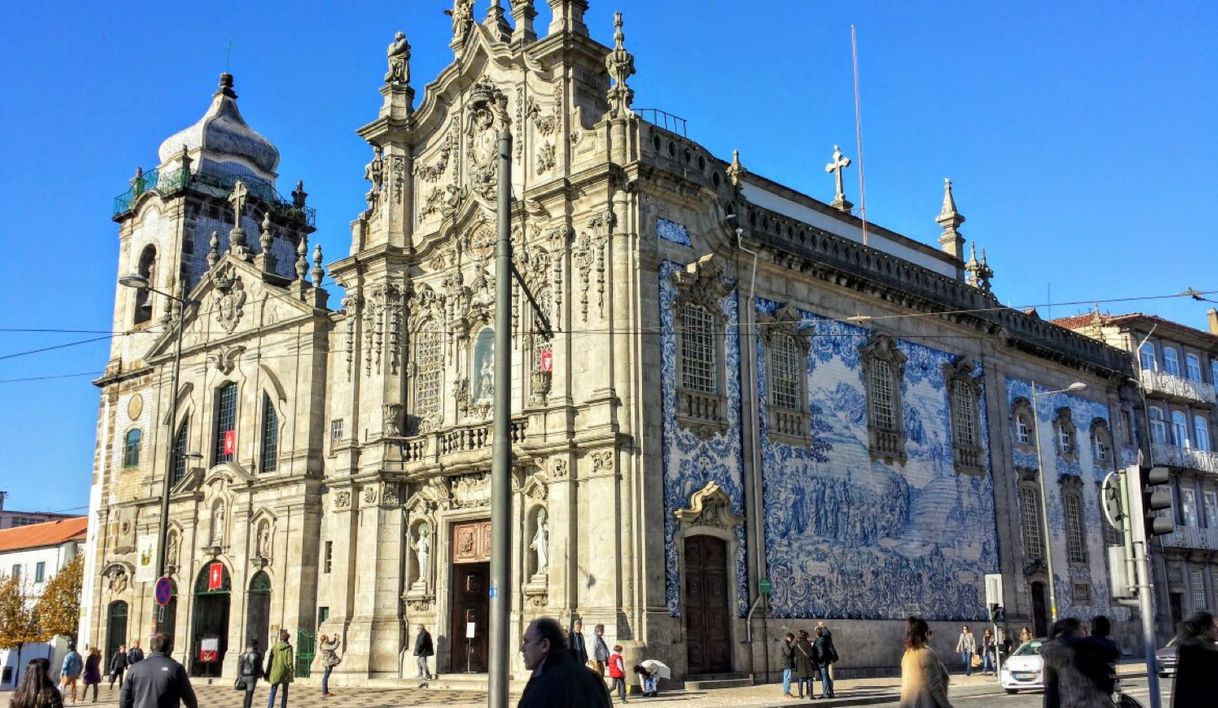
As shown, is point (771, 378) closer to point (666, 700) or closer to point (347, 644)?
point (666, 700)

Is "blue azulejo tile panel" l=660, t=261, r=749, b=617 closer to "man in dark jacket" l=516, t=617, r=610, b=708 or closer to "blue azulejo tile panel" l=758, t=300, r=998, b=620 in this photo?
"blue azulejo tile panel" l=758, t=300, r=998, b=620

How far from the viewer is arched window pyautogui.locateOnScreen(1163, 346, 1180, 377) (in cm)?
4856

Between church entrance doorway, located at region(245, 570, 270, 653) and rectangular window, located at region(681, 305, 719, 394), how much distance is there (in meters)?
15.0

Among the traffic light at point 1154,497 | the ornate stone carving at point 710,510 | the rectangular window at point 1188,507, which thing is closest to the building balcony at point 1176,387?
the rectangular window at point 1188,507

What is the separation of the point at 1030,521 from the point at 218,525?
25.6 m

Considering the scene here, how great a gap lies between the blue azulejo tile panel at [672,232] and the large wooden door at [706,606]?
6.92 meters

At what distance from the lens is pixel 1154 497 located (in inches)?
456

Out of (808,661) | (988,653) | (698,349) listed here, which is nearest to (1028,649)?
(808,661)

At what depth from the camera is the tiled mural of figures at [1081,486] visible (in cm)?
3975

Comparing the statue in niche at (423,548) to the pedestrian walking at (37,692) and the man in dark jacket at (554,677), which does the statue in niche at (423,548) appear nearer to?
the pedestrian walking at (37,692)

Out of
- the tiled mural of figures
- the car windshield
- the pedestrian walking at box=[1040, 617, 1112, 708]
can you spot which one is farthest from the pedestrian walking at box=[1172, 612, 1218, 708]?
the tiled mural of figures

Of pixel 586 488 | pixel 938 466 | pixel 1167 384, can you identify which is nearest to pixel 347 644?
pixel 586 488

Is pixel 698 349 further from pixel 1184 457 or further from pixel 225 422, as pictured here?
pixel 1184 457

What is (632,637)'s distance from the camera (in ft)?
82.8
